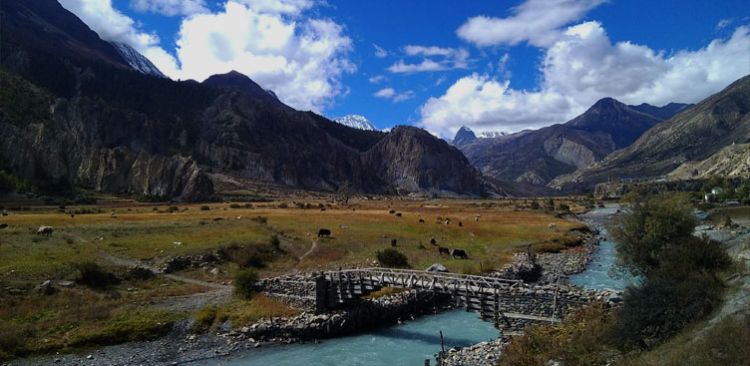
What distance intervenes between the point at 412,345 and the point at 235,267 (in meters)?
26.5

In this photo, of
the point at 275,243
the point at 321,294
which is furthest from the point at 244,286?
the point at 275,243

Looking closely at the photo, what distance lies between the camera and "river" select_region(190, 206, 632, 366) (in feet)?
108

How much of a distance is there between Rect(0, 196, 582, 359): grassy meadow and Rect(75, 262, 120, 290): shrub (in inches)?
24.2

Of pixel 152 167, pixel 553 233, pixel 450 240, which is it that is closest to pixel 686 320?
pixel 450 240

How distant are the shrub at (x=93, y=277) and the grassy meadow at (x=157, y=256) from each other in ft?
2.02

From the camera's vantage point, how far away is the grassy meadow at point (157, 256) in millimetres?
37125

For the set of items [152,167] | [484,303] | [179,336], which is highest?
[152,167]

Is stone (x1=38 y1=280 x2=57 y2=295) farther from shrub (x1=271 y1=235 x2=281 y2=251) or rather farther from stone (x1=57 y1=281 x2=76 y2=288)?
shrub (x1=271 y1=235 x2=281 y2=251)

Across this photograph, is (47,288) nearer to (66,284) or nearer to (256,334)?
(66,284)

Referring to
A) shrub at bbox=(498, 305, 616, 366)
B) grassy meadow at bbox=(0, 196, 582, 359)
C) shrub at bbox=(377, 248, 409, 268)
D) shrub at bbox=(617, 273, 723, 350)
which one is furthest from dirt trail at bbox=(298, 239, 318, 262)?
shrub at bbox=(617, 273, 723, 350)

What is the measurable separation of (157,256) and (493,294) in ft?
118

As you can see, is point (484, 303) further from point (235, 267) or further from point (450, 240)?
point (450, 240)

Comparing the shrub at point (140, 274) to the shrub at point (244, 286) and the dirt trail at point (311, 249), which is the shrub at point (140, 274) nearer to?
the shrub at point (244, 286)

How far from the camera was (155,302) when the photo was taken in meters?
43.3
